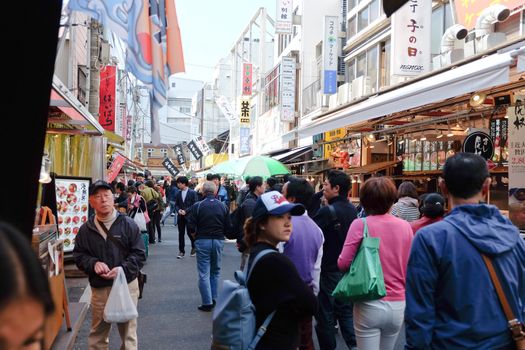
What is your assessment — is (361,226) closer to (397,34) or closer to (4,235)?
(4,235)

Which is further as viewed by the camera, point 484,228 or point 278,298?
point 278,298

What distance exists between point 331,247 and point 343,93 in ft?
48.5

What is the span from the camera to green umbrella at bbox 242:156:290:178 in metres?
13.5

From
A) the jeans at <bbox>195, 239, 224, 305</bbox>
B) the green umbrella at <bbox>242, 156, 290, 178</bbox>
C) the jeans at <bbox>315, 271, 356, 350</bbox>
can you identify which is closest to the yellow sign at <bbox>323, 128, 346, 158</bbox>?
the green umbrella at <bbox>242, 156, 290, 178</bbox>

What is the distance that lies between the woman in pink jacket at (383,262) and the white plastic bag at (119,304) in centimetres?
191

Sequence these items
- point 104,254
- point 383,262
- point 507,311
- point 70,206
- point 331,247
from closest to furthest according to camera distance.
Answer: point 507,311 → point 383,262 → point 104,254 → point 331,247 → point 70,206

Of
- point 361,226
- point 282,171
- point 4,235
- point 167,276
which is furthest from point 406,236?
point 282,171

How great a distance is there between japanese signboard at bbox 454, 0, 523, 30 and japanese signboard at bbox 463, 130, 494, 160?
8.68 ft

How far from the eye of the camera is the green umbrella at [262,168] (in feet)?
44.4

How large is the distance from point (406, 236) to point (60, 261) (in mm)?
3736

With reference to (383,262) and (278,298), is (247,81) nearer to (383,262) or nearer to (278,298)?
(383,262)

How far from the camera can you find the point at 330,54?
65.1 ft

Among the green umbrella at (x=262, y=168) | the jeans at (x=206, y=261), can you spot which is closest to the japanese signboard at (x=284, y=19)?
the green umbrella at (x=262, y=168)

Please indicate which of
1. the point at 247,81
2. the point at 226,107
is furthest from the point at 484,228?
the point at 226,107
